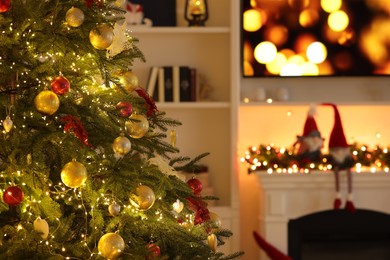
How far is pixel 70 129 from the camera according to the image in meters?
1.97

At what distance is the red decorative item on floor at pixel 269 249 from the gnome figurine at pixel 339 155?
42 cm

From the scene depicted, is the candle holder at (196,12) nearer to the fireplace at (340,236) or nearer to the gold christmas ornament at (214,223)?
the fireplace at (340,236)

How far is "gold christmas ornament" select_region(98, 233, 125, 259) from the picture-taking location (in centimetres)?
197

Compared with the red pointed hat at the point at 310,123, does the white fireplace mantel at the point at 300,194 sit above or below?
below

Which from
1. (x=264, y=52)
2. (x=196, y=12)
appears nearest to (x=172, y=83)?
(x=196, y=12)

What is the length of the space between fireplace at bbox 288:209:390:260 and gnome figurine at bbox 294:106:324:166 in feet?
1.07

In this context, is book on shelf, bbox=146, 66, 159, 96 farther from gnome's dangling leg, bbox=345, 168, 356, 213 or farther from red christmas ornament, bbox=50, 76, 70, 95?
red christmas ornament, bbox=50, 76, 70, 95

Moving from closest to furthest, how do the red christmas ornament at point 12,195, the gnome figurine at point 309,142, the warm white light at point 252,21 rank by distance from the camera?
the red christmas ornament at point 12,195 → the gnome figurine at point 309,142 → the warm white light at point 252,21

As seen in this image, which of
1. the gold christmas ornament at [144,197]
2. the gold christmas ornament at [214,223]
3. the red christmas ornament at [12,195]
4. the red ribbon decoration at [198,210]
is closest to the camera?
the red christmas ornament at [12,195]

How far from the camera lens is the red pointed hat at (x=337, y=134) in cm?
461

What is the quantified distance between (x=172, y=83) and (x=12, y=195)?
2.83 meters

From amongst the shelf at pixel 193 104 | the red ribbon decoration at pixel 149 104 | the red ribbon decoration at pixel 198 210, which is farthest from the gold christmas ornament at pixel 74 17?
the shelf at pixel 193 104

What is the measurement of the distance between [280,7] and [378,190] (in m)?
1.15

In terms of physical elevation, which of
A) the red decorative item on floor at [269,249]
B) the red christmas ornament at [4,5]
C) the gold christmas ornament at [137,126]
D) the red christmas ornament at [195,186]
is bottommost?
the red decorative item on floor at [269,249]
